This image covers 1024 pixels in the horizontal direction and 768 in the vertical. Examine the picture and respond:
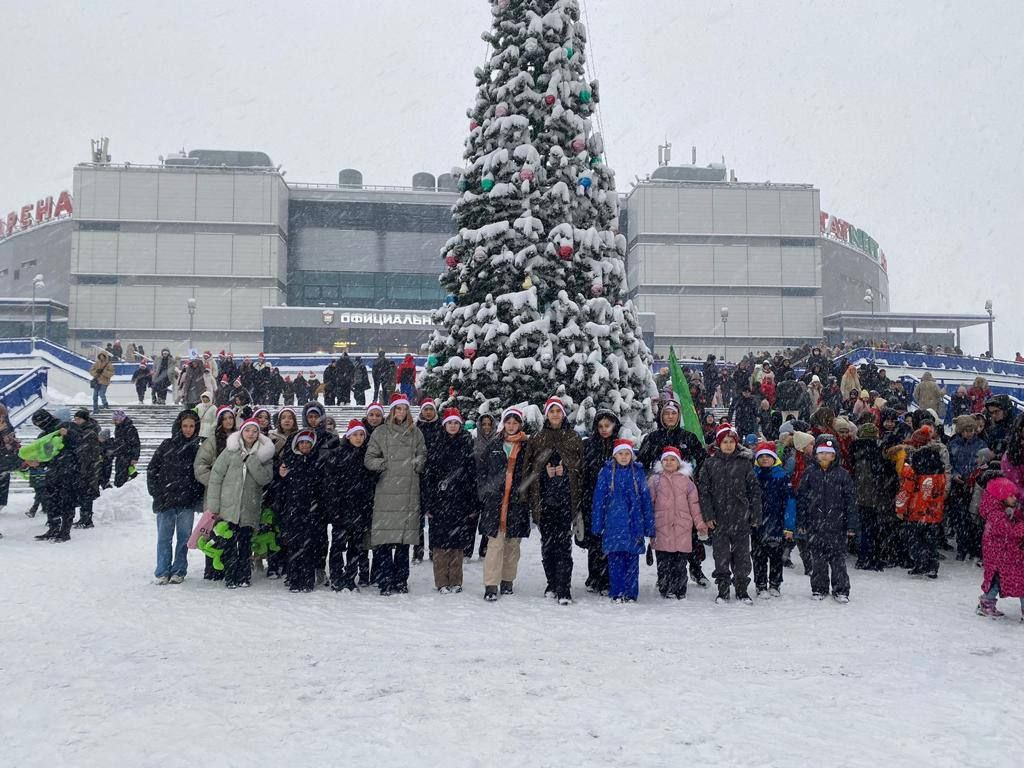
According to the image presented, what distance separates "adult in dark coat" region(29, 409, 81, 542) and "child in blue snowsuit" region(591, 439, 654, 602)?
7000 mm

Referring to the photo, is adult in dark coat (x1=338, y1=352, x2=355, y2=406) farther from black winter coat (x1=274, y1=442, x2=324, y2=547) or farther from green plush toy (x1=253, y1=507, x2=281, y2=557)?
black winter coat (x1=274, y1=442, x2=324, y2=547)

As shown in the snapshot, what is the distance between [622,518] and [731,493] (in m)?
1.07

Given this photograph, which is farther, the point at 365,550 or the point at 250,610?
the point at 365,550

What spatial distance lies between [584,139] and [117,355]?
2414cm

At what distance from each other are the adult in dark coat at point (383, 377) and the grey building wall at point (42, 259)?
155 ft

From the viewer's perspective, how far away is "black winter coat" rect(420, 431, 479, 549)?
787 cm

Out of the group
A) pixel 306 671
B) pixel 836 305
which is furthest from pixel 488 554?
pixel 836 305

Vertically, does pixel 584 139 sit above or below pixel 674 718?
above

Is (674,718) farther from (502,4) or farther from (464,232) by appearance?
(502,4)

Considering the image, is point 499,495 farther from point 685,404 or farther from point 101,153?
point 101,153

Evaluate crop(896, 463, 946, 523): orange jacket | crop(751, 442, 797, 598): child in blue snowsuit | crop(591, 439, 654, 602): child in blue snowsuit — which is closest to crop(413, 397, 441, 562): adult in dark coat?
crop(591, 439, 654, 602): child in blue snowsuit

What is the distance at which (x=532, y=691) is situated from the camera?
4.83 meters

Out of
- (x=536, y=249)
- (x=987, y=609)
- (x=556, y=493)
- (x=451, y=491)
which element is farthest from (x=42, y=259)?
(x=987, y=609)

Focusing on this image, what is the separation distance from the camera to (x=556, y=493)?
305 inches
